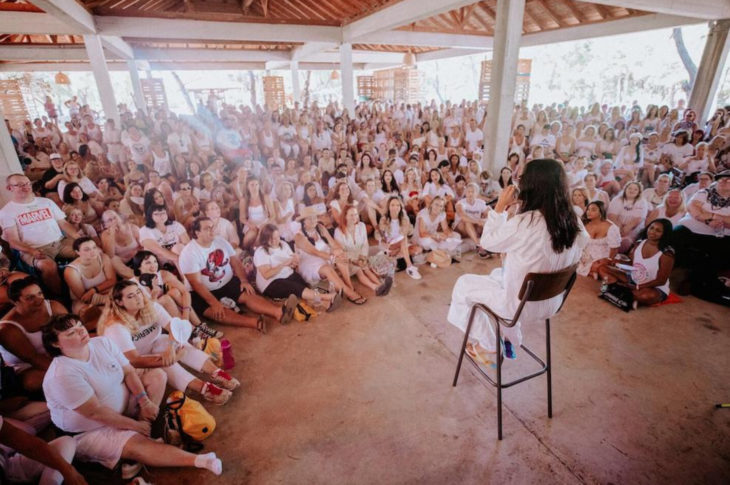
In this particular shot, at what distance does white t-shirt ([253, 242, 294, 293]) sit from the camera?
4000 mm

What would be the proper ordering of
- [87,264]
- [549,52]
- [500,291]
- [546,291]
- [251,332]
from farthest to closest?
1. [549,52]
2. [251,332]
3. [87,264]
4. [500,291]
5. [546,291]

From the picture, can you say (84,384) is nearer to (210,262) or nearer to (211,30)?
(210,262)

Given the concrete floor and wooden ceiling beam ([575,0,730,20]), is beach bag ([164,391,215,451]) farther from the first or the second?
wooden ceiling beam ([575,0,730,20])

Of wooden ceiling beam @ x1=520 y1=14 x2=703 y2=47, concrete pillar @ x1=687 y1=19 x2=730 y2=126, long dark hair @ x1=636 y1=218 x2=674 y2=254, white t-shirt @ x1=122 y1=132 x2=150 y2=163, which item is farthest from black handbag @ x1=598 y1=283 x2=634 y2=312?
wooden ceiling beam @ x1=520 y1=14 x2=703 y2=47

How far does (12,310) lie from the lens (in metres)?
2.63

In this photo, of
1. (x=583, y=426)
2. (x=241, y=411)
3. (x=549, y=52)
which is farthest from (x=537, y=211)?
(x=549, y=52)

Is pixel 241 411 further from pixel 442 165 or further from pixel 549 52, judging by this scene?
pixel 549 52

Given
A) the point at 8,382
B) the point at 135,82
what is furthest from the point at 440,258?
the point at 135,82

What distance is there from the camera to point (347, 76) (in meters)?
12.3

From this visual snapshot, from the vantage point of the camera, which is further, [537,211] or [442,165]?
[442,165]

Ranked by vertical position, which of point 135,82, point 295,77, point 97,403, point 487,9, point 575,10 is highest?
point 487,9

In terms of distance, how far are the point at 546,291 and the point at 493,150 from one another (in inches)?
225

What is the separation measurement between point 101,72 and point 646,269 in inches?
496

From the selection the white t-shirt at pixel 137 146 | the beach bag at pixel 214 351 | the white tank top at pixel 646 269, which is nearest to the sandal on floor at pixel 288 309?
the beach bag at pixel 214 351
